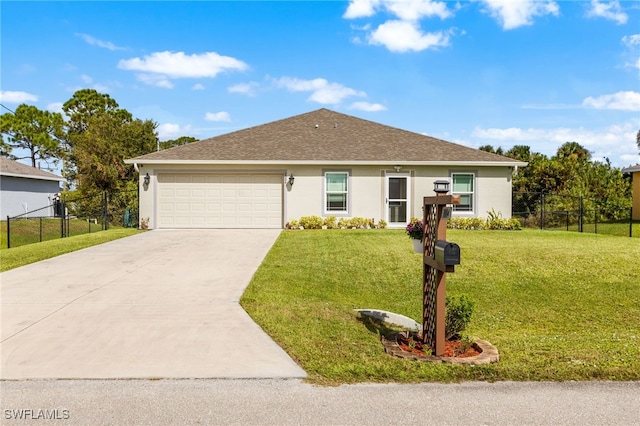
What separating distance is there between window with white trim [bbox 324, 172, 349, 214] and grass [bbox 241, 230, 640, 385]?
4.87 metres

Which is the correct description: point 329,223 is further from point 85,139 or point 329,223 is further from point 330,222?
point 85,139

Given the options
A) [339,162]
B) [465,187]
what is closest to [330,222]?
[339,162]

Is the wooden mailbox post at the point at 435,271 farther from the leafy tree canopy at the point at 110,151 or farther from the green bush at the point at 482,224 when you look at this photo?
the leafy tree canopy at the point at 110,151

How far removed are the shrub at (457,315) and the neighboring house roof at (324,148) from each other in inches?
517

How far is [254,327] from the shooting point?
5.48 m

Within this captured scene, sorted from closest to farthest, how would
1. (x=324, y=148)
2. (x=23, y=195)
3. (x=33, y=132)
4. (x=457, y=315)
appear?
1. (x=457, y=315)
2. (x=324, y=148)
3. (x=23, y=195)
4. (x=33, y=132)

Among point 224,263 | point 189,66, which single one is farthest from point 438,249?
point 189,66

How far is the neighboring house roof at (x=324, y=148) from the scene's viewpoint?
17.9 metres

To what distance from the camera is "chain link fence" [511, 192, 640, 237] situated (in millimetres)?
19256

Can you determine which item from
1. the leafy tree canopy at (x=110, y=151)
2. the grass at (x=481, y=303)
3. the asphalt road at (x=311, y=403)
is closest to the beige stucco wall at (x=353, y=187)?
the grass at (x=481, y=303)

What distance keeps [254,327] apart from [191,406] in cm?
200

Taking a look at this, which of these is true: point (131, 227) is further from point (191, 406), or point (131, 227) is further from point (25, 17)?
point (191, 406)

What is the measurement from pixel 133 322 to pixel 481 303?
5282 millimetres

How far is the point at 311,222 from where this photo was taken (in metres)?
17.7
